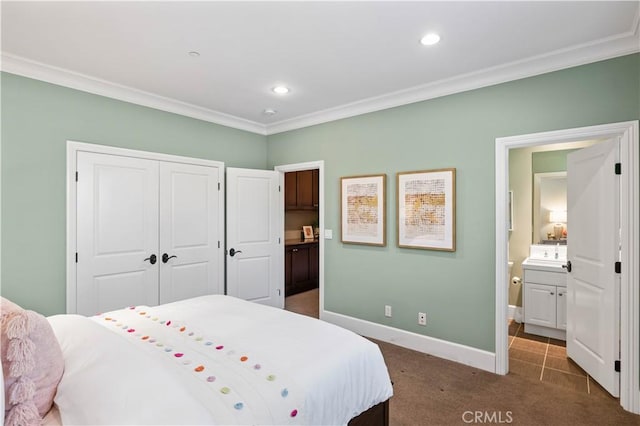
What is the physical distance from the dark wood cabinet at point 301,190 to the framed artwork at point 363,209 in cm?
214

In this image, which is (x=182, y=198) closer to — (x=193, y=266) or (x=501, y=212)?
(x=193, y=266)

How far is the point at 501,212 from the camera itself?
2865 millimetres

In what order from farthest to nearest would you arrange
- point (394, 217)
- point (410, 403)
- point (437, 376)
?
1. point (394, 217)
2. point (437, 376)
3. point (410, 403)

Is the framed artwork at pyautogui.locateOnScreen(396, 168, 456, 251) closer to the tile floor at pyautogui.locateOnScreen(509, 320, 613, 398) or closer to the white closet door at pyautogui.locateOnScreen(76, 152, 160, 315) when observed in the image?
the tile floor at pyautogui.locateOnScreen(509, 320, 613, 398)

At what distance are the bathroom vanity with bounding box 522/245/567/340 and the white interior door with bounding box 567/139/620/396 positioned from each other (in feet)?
1.81

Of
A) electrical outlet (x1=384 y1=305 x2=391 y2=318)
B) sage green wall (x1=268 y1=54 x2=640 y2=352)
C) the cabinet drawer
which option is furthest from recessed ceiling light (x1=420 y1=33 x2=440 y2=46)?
the cabinet drawer

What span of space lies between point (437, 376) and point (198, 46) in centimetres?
330

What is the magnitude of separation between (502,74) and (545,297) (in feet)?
8.34

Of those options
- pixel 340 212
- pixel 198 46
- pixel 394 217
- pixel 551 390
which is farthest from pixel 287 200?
pixel 551 390

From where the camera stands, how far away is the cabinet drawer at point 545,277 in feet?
12.0

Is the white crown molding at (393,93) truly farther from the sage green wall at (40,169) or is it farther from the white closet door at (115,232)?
the white closet door at (115,232)

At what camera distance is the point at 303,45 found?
2453 millimetres

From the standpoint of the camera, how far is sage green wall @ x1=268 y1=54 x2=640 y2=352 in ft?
8.34

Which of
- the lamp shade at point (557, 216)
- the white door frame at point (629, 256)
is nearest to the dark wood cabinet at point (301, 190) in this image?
the lamp shade at point (557, 216)
